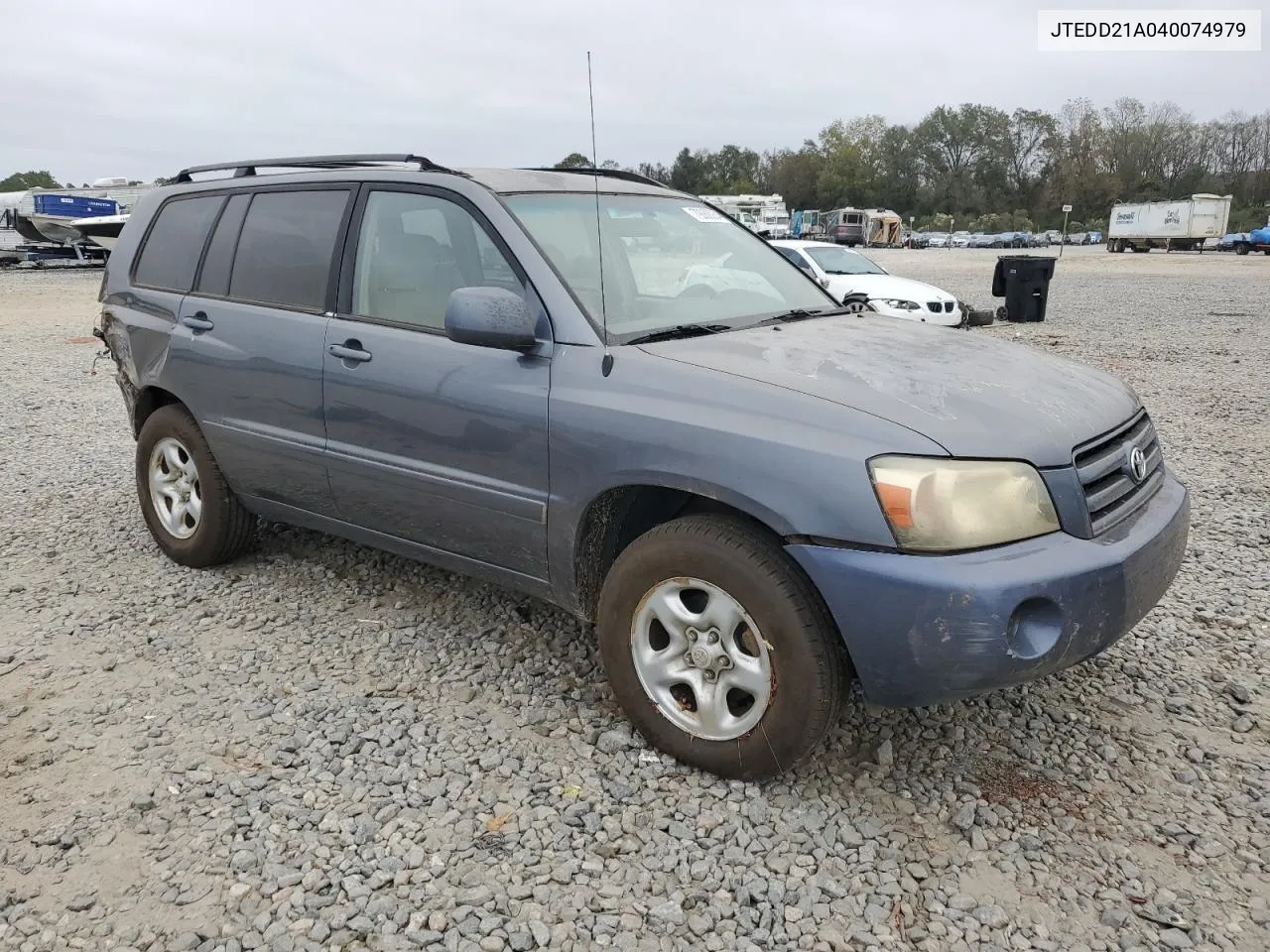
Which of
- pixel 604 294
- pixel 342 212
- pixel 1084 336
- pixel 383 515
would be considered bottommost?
pixel 1084 336

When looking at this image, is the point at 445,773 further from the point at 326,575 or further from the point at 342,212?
the point at 342,212

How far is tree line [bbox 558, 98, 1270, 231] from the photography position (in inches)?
3216

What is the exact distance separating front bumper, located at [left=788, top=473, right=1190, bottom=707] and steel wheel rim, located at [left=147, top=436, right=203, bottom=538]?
3124 mm

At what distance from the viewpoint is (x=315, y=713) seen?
3.29 meters

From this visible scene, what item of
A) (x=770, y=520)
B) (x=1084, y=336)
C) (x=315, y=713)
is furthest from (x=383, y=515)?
(x=1084, y=336)

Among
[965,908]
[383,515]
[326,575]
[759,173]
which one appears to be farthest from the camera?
[759,173]

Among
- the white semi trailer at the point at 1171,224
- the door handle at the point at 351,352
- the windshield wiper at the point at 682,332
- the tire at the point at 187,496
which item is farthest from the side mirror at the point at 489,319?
the white semi trailer at the point at 1171,224

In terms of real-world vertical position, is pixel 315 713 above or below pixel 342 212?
below

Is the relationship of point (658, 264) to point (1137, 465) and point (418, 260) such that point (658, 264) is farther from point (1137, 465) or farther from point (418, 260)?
point (1137, 465)

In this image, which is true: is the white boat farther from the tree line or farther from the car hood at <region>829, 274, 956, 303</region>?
the tree line

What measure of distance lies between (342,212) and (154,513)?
6.30 feet

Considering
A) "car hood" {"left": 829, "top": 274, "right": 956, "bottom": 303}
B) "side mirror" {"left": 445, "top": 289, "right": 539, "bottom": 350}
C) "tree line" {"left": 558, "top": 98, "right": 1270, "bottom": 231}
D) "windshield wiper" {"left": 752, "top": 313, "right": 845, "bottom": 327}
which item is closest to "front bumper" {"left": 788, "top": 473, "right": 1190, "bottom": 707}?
"side mirror" {"left": 445, "top": 289, "right": 539, "bottom": 350}

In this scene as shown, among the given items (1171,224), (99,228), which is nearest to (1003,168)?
(1171,224)

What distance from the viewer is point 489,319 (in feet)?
9.77
